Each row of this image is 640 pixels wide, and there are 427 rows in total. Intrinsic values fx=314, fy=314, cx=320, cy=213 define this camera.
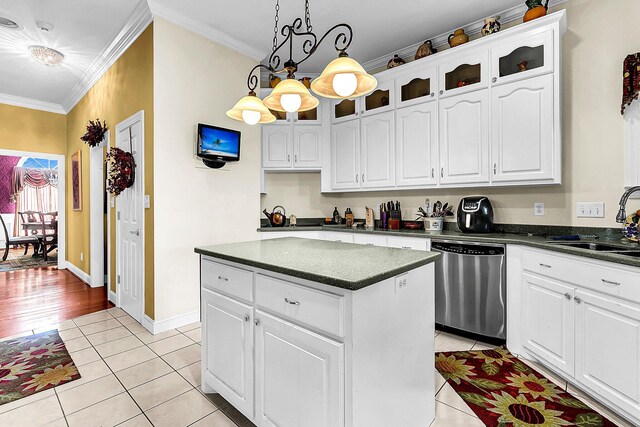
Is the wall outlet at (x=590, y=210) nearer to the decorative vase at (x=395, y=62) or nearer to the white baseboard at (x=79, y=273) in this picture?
the decorative vase at (x=395, y=62)

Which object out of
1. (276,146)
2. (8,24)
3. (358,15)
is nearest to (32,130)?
(8,24)

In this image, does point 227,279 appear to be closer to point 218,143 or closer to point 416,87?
point 218,143

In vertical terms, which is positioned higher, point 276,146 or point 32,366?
point 276,146

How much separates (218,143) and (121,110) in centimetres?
126

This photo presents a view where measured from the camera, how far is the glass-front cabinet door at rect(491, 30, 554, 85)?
2469mm

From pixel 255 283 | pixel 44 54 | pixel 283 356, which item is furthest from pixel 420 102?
pixel 44 54

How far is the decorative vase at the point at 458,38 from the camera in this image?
304 cm

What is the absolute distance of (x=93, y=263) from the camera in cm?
455

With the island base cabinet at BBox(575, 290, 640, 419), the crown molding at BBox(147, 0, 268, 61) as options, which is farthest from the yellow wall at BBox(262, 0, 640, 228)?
the crown molding at BBox(147, 0, 268, 61)

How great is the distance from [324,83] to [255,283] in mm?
1116

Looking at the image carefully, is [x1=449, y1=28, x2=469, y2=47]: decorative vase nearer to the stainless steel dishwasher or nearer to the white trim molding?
the stainless steel dishwasher

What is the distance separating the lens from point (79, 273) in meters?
5.10

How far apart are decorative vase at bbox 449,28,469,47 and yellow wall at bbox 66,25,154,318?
2862 millimetres

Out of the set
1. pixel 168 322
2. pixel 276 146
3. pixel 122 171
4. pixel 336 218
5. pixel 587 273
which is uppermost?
pixel 276 146
